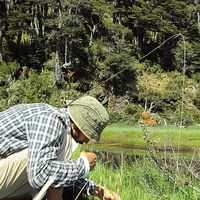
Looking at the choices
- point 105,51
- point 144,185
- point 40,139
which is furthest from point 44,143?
point 105,51

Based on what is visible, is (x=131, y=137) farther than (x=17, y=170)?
Yes

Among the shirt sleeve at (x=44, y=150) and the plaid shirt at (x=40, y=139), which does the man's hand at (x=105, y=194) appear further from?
the shirt sleeve at (x=44, y=150)

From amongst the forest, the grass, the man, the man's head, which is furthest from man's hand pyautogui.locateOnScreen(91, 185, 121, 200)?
the forest

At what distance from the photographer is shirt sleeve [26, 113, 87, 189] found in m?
2.85

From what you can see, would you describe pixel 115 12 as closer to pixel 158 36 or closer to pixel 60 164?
pixel 158 36

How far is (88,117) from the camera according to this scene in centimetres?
304

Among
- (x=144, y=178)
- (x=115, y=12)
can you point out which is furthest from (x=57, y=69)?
(x=144, y=178)

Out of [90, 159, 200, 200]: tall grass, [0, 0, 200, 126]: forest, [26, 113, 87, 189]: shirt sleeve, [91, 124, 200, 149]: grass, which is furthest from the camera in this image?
[0, 0, 200, 126]: forest

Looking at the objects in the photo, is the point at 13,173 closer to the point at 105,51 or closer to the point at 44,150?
the point at 44,150

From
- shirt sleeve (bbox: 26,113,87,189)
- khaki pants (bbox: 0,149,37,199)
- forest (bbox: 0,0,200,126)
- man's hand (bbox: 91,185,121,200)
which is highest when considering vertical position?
shirt sleeve (bbox: 26,113,87,189)

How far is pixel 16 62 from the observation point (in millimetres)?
27172

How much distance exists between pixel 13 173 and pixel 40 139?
1.16 feet

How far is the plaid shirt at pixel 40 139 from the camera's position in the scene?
113 inches

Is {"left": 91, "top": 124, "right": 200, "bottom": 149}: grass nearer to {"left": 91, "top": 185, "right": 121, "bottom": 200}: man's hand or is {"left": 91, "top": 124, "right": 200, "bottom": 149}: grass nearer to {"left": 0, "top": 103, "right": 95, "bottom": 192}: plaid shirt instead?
{"left": 91, "top": 185, "right": 121, "bottom": 200}: man's hand
